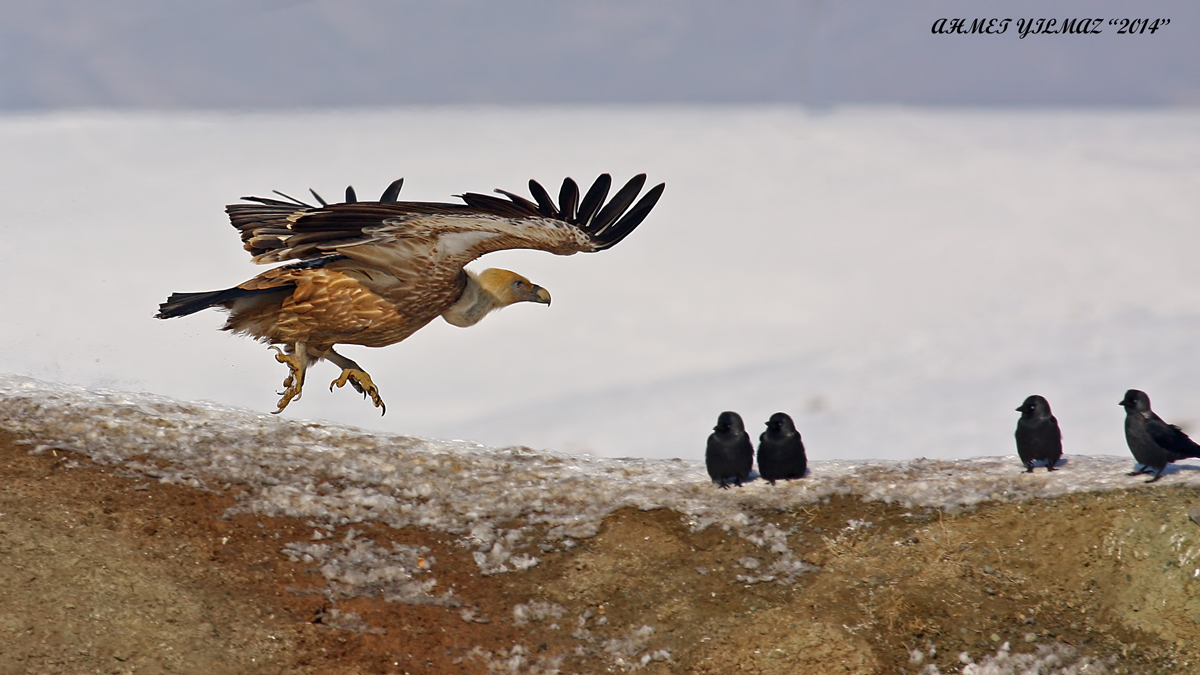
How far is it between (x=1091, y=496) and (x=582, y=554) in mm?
3947

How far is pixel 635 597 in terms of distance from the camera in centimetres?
797

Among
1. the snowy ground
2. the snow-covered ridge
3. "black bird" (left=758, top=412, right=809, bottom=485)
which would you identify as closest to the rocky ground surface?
the snowy ground

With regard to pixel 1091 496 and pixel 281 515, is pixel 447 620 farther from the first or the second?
pixel 1091 496

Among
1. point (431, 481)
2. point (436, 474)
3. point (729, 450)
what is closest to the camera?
point (729, 450)

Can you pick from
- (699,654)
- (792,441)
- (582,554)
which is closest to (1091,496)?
(792,441)

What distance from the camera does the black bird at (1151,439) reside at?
8148mm

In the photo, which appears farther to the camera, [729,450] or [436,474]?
[436,474]

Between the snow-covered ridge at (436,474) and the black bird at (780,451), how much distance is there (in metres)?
0.12

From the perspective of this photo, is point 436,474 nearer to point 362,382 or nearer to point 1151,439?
point 362,382

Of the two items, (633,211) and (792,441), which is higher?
(633,211)

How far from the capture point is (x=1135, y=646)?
7289mm

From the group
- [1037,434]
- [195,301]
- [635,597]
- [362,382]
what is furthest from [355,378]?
[1037,434]

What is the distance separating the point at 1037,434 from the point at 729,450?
8.26 feet

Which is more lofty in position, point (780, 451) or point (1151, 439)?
point (1151, 439)
